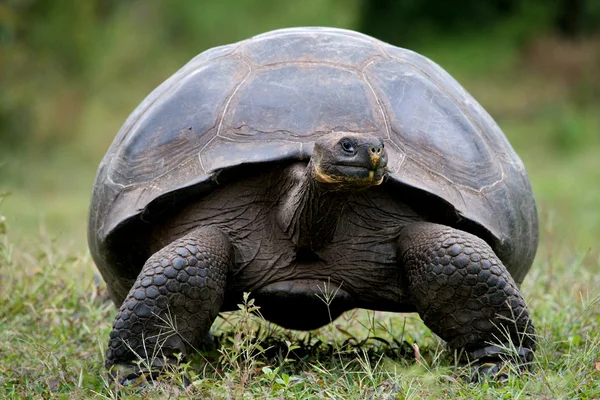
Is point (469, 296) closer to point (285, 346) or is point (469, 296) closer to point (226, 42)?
point (285, 346)

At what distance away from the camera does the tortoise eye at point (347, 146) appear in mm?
3178

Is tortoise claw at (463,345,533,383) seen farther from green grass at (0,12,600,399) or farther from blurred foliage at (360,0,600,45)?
blurred foliage at (360,0,600,45)

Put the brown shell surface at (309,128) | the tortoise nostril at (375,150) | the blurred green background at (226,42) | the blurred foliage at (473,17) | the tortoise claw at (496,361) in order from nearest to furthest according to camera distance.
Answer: the tortoise nostril at (375,150) → the tortoise claw at (496,361) → the brown shell surface at (309,128) → the blurred green background at (226,42) → the blurred foliage at (473,17)

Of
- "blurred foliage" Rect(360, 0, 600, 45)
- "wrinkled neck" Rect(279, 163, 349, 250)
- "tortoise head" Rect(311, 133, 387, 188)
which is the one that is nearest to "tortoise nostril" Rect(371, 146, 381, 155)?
"tortoise head" Rect(311, 133, 387, 188)

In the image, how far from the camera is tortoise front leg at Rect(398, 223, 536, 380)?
3.47 m

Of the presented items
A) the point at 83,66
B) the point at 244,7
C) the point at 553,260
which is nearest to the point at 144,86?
the point at 244,7

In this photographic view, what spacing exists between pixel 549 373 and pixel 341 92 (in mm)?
1315

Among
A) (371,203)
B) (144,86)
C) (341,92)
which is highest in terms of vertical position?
(341,92)

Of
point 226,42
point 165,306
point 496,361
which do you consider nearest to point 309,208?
point 165,306

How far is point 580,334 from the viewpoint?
4090mm

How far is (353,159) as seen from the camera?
3176 mm

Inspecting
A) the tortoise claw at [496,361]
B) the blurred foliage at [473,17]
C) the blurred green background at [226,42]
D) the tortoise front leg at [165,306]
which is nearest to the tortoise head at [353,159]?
the tortoise front leg at [165,306]

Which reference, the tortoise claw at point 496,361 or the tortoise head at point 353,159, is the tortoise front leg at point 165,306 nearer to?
the tortoise head at point 353,159

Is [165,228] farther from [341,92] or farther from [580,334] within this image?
[580,334]
